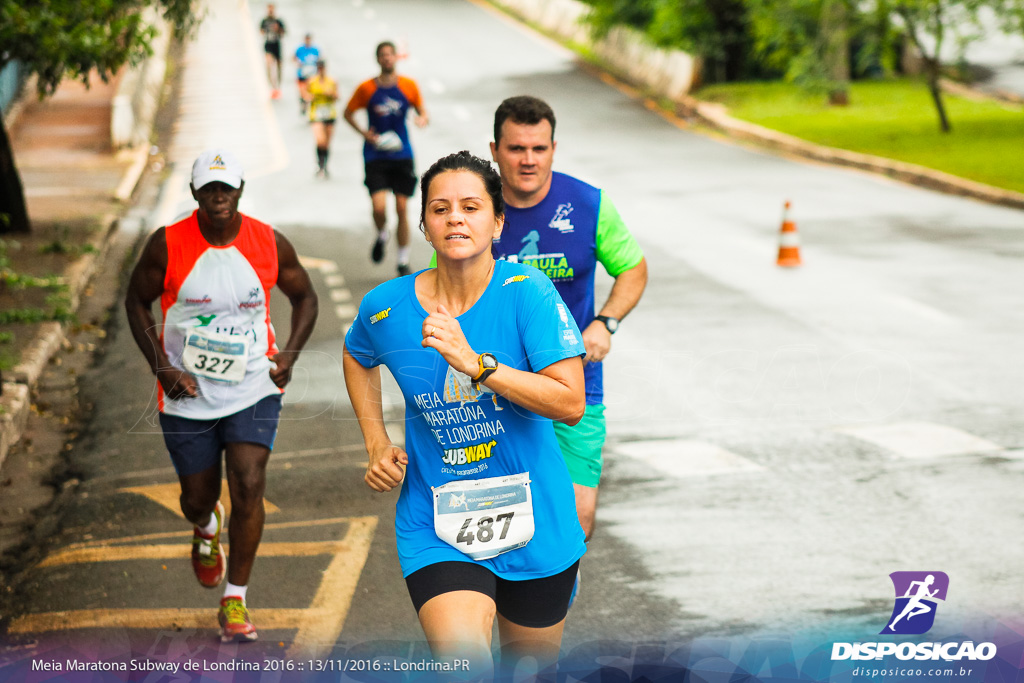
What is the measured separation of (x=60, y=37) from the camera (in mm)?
13969

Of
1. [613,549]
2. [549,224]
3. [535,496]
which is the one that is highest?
[549,224]

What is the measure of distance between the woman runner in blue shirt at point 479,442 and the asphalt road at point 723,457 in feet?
5.81

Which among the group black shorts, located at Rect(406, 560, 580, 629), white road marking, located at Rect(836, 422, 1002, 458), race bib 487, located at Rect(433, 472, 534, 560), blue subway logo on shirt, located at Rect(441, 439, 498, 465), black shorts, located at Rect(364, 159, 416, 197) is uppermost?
blue subway logo on shirt, located at Rect(441, 439, 498, 465)

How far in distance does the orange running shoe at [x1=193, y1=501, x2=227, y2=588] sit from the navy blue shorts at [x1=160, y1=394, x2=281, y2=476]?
0.39 meters

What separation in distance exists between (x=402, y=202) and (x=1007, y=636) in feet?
30.7

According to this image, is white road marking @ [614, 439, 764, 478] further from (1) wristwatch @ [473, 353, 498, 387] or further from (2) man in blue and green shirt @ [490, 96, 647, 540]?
(1) wristwatch @ [473, 353, 498, 387]

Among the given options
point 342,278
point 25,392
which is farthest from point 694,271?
point 25,392

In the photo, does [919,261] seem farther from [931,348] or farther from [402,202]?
[402,202]

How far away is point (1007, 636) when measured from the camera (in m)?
5.39

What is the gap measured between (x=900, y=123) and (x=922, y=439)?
19.0 meters

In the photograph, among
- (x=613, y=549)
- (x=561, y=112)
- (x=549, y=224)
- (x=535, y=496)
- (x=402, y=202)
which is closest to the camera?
(x=535, y=496)

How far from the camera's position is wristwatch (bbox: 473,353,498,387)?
3.50 m

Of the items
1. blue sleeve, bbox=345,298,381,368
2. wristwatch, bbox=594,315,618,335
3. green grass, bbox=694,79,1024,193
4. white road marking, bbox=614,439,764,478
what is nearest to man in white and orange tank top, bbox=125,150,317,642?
wristwatch, bbox=594,315,618,335

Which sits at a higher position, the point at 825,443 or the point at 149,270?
the point at 149,270
